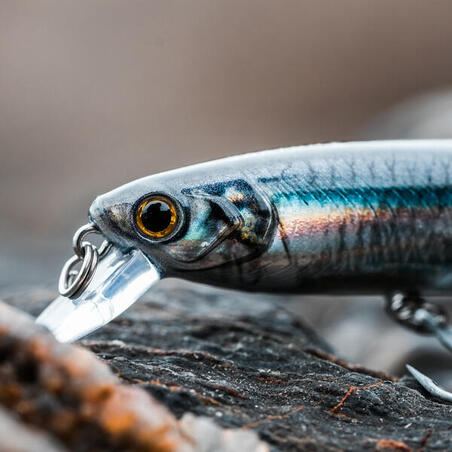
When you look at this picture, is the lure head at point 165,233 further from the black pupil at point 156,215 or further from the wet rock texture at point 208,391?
the wet rock texture at point 208,391

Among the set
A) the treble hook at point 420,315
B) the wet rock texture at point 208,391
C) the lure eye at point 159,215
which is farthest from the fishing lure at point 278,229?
the treble hook at point 420,315

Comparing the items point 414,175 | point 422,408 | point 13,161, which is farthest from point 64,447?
point 13,161

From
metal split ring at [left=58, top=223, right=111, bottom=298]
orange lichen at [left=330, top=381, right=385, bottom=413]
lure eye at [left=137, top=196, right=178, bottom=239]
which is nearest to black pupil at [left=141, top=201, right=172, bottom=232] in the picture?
lure eye at [left=137, top=196, right=178, bottom=239]

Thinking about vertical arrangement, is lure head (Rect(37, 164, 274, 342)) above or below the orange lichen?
above

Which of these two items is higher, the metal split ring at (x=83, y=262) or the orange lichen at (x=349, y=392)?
the metal split ring at (x=83, y=262)

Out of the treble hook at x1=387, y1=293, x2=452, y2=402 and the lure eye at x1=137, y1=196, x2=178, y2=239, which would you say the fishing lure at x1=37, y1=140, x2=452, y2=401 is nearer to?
the lure eye at x1=137, y1=196, x2=178, y2=239

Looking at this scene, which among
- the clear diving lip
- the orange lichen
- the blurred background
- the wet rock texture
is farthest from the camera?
the blurred background

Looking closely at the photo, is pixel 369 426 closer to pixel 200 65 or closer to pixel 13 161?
pixel 13 161

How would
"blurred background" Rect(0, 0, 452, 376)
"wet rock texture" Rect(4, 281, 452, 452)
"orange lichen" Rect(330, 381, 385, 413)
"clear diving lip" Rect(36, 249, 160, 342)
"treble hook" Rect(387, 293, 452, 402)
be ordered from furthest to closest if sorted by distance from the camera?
1. "blurred background" Rect(0, 0, 452, 376)
2. "treble hook" Rect(387, 293, 452, 402)
3. "clear diving lip" Rect(36, 249, 160, 342)
4. "orange lichen" Rect(330, 381, 385, 413)
5. "wet rock texture" Rect(4, 281, 452, 452)

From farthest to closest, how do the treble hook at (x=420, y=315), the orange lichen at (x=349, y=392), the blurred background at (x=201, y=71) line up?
the blurred background at (x=201, y=71) → the treble hook at (x=420, y=315) → the orange lichen at (x=349, y=392)
